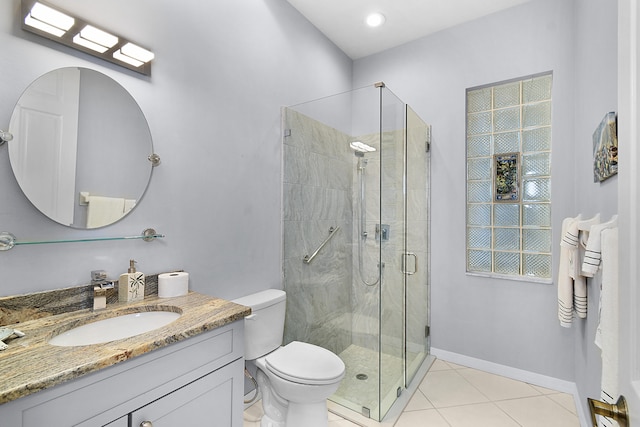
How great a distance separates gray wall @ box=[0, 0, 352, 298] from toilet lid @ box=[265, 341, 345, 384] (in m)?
0.48

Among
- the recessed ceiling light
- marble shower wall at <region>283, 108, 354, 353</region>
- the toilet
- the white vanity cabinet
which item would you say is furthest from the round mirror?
the recessed ceiling light

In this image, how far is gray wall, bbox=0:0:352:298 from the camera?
1.14 meters

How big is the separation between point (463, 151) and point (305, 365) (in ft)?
7.00

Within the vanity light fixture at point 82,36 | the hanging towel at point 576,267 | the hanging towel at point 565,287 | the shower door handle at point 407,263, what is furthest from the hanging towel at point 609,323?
the vanity light fixture at point 82,36

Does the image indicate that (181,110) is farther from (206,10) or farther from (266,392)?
(266,392)

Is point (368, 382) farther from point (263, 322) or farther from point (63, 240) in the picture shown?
point (63, 240)

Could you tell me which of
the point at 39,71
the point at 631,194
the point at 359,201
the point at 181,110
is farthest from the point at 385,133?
the point at 39,71

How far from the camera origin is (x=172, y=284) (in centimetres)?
147

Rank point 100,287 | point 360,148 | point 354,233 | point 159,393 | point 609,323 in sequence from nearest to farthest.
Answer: point 609,323 → point 159,393 → point 100,287 → point 360,148 → point 354,233

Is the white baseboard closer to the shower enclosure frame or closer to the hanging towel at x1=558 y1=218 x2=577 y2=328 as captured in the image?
the shower enclosure frame

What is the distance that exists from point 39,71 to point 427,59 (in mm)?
2778

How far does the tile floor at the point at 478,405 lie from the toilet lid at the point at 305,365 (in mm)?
455

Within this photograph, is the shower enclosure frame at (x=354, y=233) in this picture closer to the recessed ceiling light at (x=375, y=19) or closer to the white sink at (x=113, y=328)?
the recessed ceiling light at (x=375, y=19)

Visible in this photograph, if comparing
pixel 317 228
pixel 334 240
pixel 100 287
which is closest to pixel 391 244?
pixel 334 240
